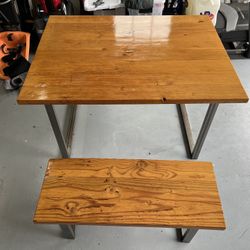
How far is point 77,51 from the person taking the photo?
1285 millimetres

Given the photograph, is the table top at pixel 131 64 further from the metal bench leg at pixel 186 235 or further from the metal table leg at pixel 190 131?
the metal bench leg at pixel 186 235

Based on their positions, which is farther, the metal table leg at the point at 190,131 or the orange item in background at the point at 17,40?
the orange item in background at the point at 17,40

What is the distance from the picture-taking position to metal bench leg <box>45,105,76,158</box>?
128 cm

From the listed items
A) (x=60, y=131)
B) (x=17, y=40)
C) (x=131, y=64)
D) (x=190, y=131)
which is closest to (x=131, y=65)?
(x=131, y=64)

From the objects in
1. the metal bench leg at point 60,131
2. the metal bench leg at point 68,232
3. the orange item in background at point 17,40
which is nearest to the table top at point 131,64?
the metal bench leg at point 60,131

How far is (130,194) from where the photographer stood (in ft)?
3.43

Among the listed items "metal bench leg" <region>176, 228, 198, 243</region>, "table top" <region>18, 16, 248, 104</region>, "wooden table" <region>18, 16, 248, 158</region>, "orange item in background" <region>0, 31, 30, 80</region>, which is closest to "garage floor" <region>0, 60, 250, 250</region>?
"metal bench leg" <region>176, 228, 198, 243</region>

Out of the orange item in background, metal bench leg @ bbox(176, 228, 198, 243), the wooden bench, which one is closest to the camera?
the wooden bench

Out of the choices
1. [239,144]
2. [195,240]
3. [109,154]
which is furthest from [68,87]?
[239,144]

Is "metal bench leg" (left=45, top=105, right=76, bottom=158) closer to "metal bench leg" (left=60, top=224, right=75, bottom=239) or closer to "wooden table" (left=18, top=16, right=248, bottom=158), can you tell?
"wooden table" (left=18, top=16, right=248, bottom=158)

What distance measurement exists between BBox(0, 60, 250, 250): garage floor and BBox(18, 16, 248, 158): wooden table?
0.76 ft

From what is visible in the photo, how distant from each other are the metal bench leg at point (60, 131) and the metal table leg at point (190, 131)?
2.49 feet

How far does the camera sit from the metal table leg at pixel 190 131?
137 centimetres

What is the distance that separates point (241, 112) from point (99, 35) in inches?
46.4
